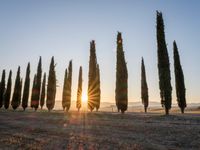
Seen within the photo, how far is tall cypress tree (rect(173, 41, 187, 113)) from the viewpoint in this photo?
38344mm

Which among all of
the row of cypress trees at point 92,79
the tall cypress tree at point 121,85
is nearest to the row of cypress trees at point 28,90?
the row of cypress trees at point 92,79

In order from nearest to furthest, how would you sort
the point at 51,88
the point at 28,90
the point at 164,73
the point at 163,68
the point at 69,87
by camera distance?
the point at 164,73, the point at 163,68, the point at 51,88, the point at 69,87, the point at 28,90

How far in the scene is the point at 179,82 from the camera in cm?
3869

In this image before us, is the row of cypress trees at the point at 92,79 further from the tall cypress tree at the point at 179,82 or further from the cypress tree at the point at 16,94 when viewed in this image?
the cypress tree at the point at 16,94

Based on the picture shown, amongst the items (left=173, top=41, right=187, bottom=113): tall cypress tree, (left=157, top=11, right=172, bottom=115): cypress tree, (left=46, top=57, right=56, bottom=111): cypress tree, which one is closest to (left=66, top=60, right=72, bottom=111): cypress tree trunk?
(left=46, top=57, right=56, bottom=111): cypress tree

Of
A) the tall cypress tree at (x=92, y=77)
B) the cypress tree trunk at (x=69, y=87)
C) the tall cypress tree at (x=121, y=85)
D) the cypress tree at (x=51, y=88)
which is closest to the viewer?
the tall cypress tree at (x=121, y=85)

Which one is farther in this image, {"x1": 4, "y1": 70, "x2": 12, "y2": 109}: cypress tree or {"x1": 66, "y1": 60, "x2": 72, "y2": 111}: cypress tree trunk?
{"x1": 4, "y1": 70, "x2": 12, "y2": 109}: cypress tree

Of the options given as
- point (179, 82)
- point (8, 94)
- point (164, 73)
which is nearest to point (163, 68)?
point (164, 73)

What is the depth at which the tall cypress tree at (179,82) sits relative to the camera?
3834 cm

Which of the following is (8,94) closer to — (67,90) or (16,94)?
(16,94)

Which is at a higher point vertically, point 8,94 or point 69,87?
point 69,87

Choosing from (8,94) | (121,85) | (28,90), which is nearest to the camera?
(121,85)

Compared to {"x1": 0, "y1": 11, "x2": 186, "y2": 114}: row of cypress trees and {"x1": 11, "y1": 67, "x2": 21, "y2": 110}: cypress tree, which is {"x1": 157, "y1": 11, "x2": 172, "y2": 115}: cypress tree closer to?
{"x1": 0, "y1": 11, "x2": 186, "y2": 114}: row of cypress trees

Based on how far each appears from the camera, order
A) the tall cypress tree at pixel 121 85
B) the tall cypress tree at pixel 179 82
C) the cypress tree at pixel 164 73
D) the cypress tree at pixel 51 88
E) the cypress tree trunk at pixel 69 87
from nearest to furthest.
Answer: the cypress tree at pixel 164 73
the tall cypress tree at pixel 121 85
the tall cypress tree at pixel 179 82
the cypress tree at pixel 51 88
the cypress tree trunk at pixel 69 87
